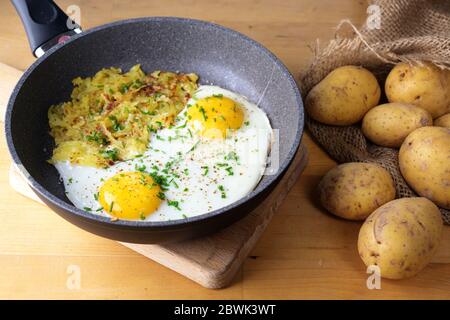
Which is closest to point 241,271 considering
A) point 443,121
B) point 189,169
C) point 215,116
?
point 189,169

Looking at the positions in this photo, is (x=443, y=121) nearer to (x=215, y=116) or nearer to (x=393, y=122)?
(x=393, y=122)

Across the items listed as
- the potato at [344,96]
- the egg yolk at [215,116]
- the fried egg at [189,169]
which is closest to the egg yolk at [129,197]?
the fried egg at [189,169]

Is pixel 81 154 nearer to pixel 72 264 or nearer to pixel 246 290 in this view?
pixel 72 264

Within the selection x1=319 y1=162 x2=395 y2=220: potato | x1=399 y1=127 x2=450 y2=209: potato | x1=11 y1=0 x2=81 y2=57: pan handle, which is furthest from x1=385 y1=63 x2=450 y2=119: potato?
x1=11 y1=0 x2=81 y2=57: pan handle

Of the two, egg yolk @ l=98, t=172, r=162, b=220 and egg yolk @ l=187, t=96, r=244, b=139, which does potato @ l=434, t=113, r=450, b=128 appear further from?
egg yolk @ l=98, t=172, r=162, b=220

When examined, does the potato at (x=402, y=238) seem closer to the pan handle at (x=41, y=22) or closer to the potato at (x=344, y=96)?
the potato at (x=344, y=96)

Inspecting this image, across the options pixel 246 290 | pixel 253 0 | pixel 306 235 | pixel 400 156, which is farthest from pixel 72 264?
pixel 253 0
